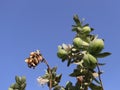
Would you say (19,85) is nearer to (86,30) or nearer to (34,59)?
(34,59)

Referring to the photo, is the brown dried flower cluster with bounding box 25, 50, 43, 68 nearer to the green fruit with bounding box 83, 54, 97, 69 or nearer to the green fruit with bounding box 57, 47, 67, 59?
the green fruit with bounding box 57, 47, 67, 59

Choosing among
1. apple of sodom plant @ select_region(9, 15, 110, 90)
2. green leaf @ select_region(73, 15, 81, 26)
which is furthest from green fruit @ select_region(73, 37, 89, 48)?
green leaf @ select_region(73, 15, 81, 26)

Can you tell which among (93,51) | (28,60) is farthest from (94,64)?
(28,60)

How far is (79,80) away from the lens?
14.0 ft

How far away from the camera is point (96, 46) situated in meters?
3.98

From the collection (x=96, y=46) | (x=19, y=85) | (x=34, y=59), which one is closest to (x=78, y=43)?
(x=96, y=46)

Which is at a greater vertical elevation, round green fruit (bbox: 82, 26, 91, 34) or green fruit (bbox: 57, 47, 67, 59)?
round green fruit (bbox: 82, 26, 91, 34)

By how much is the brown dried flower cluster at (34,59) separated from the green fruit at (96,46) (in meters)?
0.73

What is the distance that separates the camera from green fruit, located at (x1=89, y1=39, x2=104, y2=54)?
3941 mm

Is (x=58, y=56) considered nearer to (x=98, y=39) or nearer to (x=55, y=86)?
(x=55, y=86)

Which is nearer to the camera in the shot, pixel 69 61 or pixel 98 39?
pixel 98 39

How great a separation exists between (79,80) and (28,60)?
2.70ft

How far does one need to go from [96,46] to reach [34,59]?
95 cm

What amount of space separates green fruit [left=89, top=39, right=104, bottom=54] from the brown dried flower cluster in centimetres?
73
